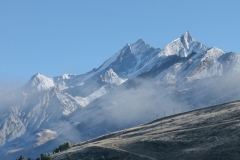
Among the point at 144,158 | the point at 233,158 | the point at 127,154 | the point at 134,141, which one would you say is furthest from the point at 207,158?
the point at 134,141

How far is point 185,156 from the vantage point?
15725cm

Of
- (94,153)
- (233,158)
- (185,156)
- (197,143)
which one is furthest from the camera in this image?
(94,153)

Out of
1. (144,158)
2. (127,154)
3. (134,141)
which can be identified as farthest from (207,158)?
(134,141)

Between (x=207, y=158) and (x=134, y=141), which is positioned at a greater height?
(x=134, y=141)

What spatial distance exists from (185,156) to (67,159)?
51694 millimetres

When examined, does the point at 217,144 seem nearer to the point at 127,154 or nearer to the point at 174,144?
the point at 174,144

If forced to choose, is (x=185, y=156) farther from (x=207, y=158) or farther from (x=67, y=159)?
(x=67, y=159)

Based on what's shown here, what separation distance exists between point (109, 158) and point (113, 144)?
21.9 metres

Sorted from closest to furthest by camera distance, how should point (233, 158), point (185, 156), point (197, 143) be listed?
point (233, 158) < point (185, 156) < point (197, 143)

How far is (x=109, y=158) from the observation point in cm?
17775

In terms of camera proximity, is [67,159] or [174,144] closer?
[174,144]

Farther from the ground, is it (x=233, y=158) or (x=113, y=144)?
(x=113, y=144)

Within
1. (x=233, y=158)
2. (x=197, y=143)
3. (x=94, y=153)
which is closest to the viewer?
(x=233, y=158)

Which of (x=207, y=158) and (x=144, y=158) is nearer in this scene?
(x=207, y=158)
